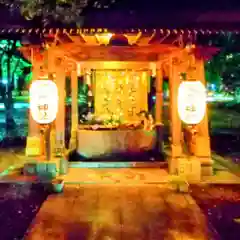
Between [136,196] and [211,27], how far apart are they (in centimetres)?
442

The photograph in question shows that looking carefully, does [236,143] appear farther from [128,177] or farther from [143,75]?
[128,177]

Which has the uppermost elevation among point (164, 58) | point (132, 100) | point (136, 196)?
point (164, 58)

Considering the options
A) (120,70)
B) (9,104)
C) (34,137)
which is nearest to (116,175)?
(34,137)

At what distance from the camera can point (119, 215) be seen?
1118 centimetres

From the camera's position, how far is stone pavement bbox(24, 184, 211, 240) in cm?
978

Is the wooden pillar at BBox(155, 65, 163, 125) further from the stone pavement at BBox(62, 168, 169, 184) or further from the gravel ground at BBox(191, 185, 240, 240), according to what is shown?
the gravel ground at BBox(191, 185, 240, 240)

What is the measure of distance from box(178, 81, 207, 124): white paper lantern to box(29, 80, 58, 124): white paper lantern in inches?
136

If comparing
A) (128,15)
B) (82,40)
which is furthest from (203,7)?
(82,40)

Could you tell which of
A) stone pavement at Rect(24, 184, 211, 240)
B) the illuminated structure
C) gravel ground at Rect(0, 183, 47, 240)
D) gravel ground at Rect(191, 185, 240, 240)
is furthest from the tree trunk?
gravel ground at Rect(191, 185, 240, 240)

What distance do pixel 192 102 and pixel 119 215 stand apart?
4324 mm

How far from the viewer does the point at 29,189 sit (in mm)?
13797

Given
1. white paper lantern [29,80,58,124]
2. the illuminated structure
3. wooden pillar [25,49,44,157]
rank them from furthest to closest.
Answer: wooden pillar [25,49,44,157] < the illuminated structure < white paper lantern [29,80,58,124]

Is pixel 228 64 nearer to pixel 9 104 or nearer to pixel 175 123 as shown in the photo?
pixel 9 104

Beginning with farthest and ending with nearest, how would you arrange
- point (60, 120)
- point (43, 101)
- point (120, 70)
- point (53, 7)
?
1. point (120, 70)
2. point (60, 120)
3. point (43, 101)
4. point (53, 7)
